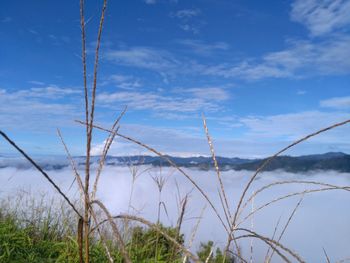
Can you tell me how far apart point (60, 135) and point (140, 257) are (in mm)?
4621

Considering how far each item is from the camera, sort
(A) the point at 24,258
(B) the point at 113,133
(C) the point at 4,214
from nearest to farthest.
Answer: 1. (B) the point at 113,133
2. (A) the point at 24,258
3. (C) the point at 4,214

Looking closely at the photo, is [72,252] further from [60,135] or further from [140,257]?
[60,135]

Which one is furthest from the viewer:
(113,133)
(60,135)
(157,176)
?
(157,176)

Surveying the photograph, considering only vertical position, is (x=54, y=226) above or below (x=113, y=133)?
below

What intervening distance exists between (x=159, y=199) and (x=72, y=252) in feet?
4.44

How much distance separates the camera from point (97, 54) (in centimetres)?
94

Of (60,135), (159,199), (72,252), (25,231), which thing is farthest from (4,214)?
(60,135)

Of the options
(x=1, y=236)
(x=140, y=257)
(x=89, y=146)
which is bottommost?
(x=140, y=257)

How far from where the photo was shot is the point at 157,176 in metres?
4.63

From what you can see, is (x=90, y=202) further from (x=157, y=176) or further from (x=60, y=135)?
(x=157, y=176)

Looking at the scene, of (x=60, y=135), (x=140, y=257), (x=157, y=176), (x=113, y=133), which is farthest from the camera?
(x=140, y=257)

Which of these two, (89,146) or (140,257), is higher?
(89,146)

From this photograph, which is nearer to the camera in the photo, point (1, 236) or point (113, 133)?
point (113, 133)

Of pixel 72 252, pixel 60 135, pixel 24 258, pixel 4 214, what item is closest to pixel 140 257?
pixel 72 252
